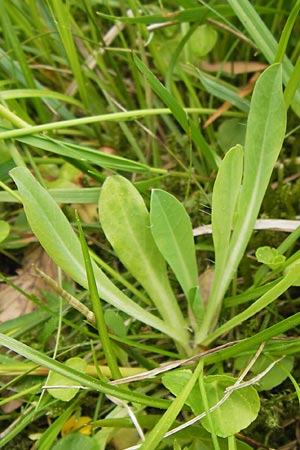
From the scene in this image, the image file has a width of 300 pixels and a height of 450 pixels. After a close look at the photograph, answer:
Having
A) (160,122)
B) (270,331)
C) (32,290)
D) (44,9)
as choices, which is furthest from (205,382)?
(44,9)

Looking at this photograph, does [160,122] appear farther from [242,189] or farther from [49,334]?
[49,334]

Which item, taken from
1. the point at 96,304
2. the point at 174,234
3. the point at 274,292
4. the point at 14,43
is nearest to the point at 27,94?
the point at 14,43

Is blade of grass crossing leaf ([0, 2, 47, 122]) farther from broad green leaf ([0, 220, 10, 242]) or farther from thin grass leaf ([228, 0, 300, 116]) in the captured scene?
thin grass leaf ([228, 0, 300, 116])

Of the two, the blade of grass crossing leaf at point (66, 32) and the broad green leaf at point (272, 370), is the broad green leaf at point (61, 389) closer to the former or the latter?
the broad green leaf at point (272, 370)

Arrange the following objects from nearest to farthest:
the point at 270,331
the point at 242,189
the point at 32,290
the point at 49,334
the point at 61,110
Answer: the point at 270,331 → the point at 242,189 → the point at 49,334 → the point at 32,290 → the point at 61,110

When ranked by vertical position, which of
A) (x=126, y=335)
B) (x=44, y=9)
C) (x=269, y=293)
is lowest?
(x=126, y=335)

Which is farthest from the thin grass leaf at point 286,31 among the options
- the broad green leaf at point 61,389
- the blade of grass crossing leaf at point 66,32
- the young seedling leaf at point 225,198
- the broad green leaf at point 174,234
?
the broad green leaf at point 61,389
